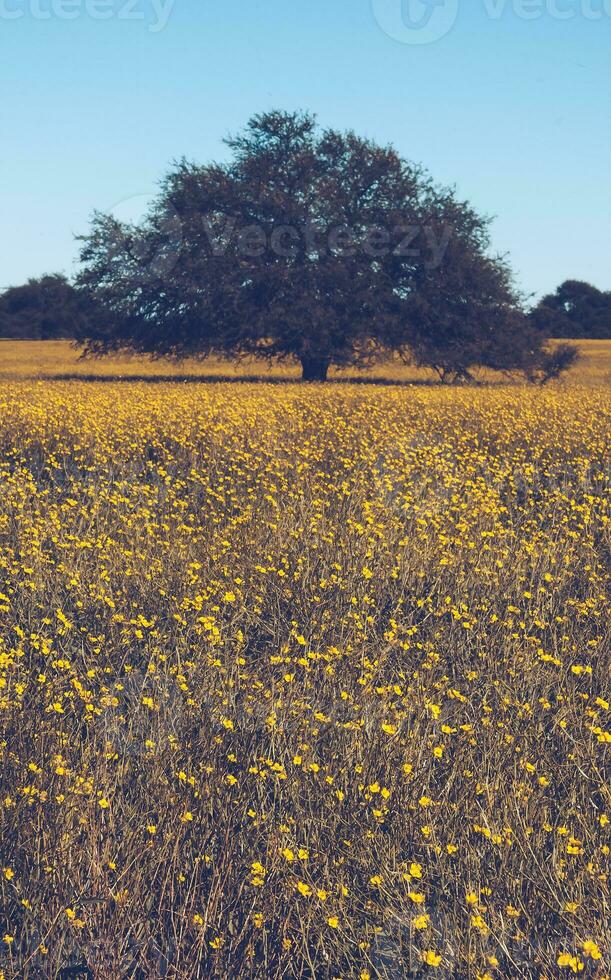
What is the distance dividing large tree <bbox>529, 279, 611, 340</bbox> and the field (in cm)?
6578

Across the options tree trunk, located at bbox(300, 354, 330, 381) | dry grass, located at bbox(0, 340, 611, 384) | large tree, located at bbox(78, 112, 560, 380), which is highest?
large tree, located at bbox(78, 112, 560, 380)

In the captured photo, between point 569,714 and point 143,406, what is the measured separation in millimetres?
10531

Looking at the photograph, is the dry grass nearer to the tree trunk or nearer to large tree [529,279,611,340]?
the tree trunk

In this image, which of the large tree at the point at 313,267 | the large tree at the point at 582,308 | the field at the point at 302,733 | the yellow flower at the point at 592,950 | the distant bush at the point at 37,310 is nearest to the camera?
the yellow flower at the point at 592,950

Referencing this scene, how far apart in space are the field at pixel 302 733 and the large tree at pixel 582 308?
65783 millimetres

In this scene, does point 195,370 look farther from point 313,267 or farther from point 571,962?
point 571,962

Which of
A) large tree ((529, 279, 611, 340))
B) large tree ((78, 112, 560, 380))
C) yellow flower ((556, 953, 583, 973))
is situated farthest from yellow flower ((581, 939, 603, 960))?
large tree ((529, 279, 611, 340))

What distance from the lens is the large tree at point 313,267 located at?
2742cm

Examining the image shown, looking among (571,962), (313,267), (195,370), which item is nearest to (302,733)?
(571,962)

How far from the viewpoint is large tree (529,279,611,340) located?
73375 millimetres

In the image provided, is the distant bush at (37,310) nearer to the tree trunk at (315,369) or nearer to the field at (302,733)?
the tree trunk at (315,369)

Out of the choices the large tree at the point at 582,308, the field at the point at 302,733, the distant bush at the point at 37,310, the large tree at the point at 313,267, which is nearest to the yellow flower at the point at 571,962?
the field at the point at 302,733

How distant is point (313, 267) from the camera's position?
27438 millimetres

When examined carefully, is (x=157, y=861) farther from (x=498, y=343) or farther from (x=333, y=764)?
(x=498, y=343)
